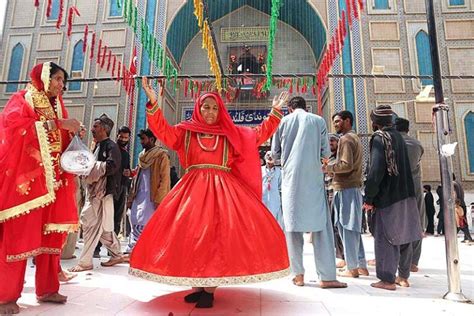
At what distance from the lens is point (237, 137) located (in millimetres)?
2398

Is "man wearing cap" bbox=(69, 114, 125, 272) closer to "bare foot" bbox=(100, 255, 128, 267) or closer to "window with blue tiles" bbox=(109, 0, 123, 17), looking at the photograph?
"bare foot" bbox=(100, 255, 128, 267)

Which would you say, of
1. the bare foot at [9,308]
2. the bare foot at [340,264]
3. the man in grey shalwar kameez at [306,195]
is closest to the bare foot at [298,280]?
the man in grey shalwar kameez at [306,195]

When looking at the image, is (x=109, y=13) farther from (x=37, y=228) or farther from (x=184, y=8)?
(x=37, y=228)

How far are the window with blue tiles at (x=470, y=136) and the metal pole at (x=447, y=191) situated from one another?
932cm

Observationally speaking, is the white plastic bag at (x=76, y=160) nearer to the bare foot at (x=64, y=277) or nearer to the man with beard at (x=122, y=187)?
the bare foot at (x=64, y=277)

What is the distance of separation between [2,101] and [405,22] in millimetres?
13466

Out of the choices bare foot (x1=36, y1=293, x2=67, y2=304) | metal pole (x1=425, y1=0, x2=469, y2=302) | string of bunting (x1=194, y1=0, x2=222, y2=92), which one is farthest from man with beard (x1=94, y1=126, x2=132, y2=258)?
metal pole (x1=425, y1=0, x2=469, y2=302)

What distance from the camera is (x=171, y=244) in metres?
1.95

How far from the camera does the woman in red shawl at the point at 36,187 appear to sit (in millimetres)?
1984

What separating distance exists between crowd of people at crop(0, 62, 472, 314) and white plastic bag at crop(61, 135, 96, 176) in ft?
0.24

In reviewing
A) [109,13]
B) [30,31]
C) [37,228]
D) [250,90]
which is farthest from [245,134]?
[30,31]

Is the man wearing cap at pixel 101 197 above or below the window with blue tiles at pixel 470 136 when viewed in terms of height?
below

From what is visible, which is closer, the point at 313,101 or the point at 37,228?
the point at 37,228

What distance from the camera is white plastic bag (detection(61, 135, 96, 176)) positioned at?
2258 millimetres
